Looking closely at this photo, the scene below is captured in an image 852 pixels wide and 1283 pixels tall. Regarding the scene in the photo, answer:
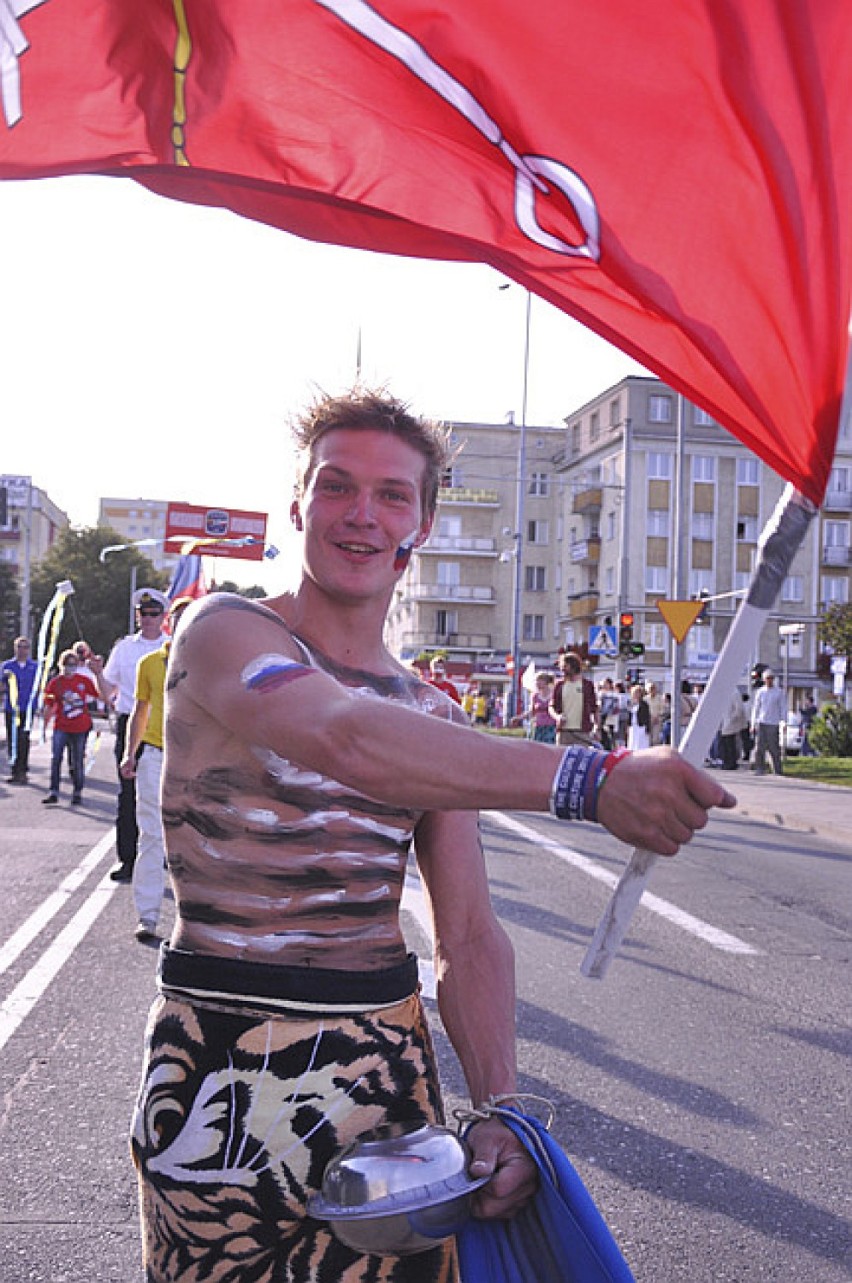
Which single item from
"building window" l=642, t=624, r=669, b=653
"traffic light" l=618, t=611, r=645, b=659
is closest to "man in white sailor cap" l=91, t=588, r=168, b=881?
"traffic light" l=618, t=611, r=645, b=659

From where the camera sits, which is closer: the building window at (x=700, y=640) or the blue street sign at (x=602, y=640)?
the blue street sign at (x=602, y=640)

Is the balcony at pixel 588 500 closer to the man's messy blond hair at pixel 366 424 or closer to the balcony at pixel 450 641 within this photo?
the balcony at pixel 450 641

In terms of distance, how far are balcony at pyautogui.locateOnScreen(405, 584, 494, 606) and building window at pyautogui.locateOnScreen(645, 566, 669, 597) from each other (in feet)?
65.8

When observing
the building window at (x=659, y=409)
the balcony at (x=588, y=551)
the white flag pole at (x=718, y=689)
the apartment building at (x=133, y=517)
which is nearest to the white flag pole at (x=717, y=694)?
the white flag pole at (x=718, y=689)

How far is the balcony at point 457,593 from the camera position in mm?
93812

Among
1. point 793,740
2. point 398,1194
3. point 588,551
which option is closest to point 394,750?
point 398,1194

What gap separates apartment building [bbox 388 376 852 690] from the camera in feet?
244

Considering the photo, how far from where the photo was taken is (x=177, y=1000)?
223 cm

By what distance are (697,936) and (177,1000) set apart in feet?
25.0

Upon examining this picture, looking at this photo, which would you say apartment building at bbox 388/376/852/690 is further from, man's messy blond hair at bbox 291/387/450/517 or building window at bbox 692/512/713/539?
man's messy blond hair at bbox 291/387/450/517

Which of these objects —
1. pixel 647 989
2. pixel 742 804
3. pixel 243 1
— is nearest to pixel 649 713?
pixel 742 804

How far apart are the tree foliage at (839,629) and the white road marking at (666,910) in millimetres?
26540

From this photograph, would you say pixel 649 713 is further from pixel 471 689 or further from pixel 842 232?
pixel 842 232

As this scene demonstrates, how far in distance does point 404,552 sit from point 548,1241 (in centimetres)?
109
